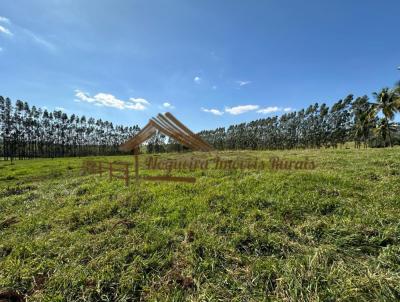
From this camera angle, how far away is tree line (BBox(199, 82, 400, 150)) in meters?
33.0

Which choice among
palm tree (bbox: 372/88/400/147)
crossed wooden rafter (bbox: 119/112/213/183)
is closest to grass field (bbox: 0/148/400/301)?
crossed wooden rafter (bbox: 119/112/213/183)

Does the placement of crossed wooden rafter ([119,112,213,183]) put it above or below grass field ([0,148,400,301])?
above

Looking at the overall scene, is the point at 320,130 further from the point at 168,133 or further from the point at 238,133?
the point at 168,133

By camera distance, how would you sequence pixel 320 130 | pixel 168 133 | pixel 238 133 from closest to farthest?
pixel 168 133 < pixel 320 130 < pixel 238 133

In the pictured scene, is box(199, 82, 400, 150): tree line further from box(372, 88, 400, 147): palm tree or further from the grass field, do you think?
the grass field

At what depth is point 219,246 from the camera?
138 inches

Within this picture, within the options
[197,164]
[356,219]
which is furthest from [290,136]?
[356,219]

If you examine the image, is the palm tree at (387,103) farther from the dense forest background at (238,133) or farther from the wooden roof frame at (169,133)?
the wooden roof frame at (169,133)

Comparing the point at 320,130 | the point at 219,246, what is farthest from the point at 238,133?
the point at 219,246

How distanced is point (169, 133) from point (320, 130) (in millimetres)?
67080

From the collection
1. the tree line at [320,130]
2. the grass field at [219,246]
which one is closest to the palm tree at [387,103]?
the tree line at [320,130]

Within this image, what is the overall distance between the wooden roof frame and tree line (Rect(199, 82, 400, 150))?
25337mm

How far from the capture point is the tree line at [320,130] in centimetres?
3298

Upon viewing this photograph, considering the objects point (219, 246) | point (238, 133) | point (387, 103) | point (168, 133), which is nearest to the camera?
point (219, 246)
